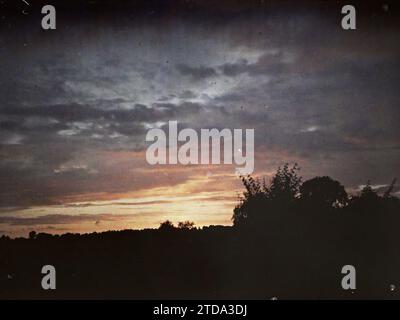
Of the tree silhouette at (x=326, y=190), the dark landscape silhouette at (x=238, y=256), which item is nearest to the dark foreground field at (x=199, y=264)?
the dark landscape silhouette at (x=238, y=256)

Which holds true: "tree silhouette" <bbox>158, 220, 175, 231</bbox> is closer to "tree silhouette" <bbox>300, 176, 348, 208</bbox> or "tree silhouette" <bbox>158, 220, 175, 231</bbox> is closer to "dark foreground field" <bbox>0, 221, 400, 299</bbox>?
"dark foreground field" <bbox>0, 221, 400, 299</bbox>

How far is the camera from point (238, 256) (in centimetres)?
473

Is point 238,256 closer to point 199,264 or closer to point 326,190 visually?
point 199,264

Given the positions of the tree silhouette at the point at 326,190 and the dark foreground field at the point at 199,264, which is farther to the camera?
the tree silhouette at the point at 326,190

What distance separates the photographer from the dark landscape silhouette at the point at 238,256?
4.65m

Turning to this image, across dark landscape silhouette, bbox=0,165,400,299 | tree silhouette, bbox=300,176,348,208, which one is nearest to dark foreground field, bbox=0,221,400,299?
dark landscape silhouette, bbox=0,165,400,299

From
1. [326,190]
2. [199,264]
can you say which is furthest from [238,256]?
[326,190]

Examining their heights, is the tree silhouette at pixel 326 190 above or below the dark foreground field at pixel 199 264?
above

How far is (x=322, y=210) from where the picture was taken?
192 inches

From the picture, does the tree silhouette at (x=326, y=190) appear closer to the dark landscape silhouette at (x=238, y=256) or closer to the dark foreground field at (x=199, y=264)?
the dark landscape silhouette at (x=238, y=256)

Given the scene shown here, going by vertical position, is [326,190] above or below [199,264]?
above
